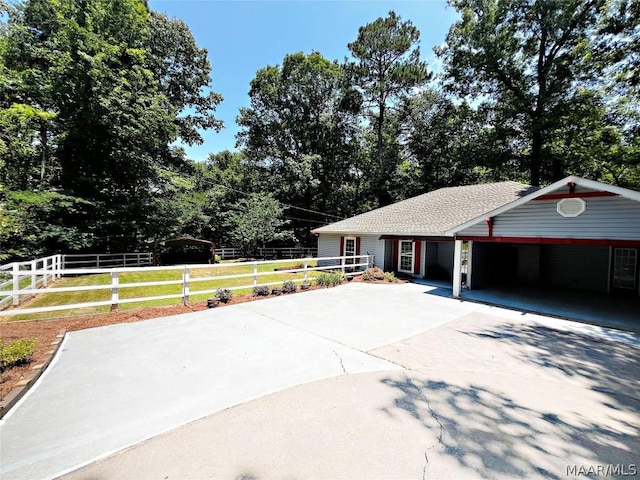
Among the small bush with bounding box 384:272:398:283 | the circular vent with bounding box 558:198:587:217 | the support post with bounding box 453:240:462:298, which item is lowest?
the small bush with bounding box 384:272:398:283

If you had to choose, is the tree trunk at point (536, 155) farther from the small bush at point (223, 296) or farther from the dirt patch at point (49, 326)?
the dirt patch at point (49, 326)

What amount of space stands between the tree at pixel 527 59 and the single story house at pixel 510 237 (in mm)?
7519

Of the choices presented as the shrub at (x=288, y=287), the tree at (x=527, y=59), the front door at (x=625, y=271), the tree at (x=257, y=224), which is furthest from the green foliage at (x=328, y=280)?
the tree at (x=527, y=59)

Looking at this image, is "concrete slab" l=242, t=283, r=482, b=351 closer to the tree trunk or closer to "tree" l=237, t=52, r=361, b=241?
the tree trunk

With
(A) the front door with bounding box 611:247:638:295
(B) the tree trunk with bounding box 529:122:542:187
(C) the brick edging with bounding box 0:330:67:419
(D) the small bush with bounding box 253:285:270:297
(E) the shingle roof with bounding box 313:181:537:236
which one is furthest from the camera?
(B) the tree trunk with bounding box 529:122:542:187

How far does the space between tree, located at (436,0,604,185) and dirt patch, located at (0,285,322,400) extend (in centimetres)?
2283

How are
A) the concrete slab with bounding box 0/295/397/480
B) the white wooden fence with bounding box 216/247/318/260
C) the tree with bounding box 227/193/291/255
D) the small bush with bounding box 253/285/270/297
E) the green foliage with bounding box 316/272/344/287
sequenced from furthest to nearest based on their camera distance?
1. the white wooden fence with bounding box 216/247/318/260
2. the tree with bounding box 227/193/291/255
3. the green foliage with bounding box 316/272/344/287
4. the small bush with bounding box 253/285/270/297
5. the concrete slab with bounding box 0/295/397/480

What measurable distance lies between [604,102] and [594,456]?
75.7ft

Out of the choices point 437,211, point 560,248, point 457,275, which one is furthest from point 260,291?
point 560,248

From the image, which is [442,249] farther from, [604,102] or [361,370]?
[604,102]

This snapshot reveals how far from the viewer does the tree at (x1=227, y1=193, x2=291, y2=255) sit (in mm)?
25688

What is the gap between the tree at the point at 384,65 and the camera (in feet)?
84.7

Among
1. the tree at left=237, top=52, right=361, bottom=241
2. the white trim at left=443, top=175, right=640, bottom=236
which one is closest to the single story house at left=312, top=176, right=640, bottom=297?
the white trim at left=443, top=175, right=640, bottom=236

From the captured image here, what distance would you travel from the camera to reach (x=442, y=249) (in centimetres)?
1417
